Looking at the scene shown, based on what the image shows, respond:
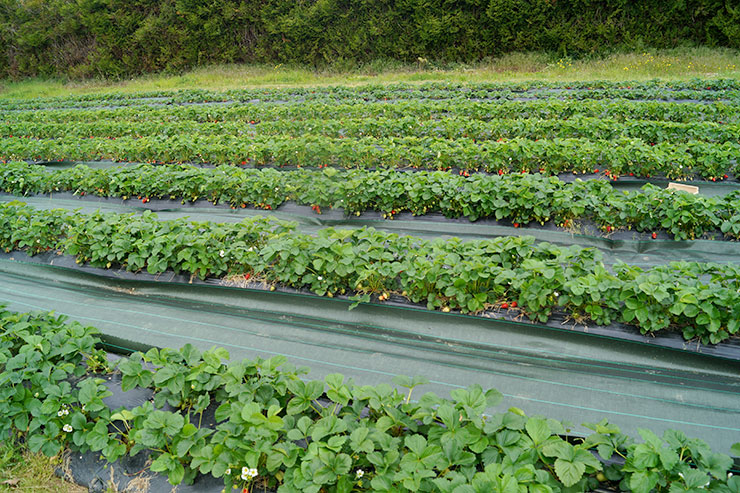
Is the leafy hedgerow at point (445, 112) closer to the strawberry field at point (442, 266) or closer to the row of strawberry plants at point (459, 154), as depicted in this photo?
the strawberry field at point (442, 266)

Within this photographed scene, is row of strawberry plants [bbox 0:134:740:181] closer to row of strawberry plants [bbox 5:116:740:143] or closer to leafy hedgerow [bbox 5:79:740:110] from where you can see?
row of strawberry plants [bbox 5:116:740:143]

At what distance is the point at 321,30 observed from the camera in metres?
20.9

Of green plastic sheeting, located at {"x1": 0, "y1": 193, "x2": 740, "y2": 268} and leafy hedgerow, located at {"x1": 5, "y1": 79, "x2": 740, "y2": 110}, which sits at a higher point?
leafy hedgerow, located at {"x1": 5, "y1": 79, "x2": 740, "y2": 110}

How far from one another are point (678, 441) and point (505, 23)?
61.8 ft

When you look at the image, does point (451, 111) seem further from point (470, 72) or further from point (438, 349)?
point (470, 72)

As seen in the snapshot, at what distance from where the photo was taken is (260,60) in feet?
75.0

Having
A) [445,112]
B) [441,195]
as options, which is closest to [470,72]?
[445,112]

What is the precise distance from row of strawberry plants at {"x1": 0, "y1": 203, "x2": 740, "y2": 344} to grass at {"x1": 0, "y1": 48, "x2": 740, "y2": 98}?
503 inches

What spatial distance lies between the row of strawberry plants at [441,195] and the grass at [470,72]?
11.0 m

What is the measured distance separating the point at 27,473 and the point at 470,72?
58.5ft

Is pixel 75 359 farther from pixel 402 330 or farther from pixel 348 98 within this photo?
pixel 348 98

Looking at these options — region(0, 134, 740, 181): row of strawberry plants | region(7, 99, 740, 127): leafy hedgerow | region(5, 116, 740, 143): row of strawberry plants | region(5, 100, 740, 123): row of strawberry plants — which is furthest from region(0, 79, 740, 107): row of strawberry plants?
region(0, 134, 740, 181): row of strawberry plants

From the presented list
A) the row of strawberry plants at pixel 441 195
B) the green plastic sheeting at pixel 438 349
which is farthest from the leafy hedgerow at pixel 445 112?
the green plastic sheeting at pixel 438 349

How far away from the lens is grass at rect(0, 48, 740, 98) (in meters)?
14.8
